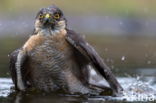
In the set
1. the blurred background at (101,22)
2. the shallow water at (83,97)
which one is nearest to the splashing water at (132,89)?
the shallow water at (83,97)

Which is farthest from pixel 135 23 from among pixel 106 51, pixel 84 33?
pixel 106 51

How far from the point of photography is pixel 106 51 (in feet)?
58.2

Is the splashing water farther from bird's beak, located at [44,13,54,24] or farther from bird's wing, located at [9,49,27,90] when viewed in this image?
bird's beak, located at [44,13,54,24]

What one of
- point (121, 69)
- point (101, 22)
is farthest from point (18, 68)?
point (101, 22)

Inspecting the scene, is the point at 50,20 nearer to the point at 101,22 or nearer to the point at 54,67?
the point at 54,67

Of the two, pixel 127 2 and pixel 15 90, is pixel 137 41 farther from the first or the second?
pixel 15 90

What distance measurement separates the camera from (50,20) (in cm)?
1192

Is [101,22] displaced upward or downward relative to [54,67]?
upward

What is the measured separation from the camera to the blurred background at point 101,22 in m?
19.3

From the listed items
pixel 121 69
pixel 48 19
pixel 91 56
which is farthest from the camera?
pixel 121 69

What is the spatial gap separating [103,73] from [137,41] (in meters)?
8.43

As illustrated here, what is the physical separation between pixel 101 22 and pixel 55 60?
11.6m

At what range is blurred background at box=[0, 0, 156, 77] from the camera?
19344 mm

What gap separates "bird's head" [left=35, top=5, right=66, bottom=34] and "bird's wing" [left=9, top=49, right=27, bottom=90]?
1.45ft
